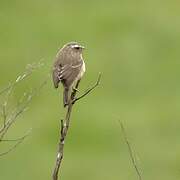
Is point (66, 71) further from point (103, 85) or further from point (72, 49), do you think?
point (103, 85)

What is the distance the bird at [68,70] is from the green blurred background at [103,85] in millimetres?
5698

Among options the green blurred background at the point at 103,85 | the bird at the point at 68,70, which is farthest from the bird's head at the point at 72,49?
the green blurred background at the point at 103,85

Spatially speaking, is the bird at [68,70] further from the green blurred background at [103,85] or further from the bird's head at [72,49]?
the green blurred background at [103,85]

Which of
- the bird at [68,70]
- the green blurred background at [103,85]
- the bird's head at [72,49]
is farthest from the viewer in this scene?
the green blurred background at [103,85]

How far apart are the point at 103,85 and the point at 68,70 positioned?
917cm

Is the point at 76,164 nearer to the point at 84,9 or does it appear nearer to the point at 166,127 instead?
the point at 166,127

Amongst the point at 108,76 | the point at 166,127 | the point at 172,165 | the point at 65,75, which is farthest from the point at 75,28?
the point at 65,75

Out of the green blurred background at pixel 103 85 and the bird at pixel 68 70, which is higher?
the green blurred background at pixel 103 85

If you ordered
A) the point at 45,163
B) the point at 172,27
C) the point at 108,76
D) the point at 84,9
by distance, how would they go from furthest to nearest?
the point at 84,9
the point at 172,27
the point at 108,76
the point at 45,163

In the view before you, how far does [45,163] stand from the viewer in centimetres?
1656

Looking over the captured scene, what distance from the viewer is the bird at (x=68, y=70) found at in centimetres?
966

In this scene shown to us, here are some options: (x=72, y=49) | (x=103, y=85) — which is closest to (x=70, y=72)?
(x=72, y=49)

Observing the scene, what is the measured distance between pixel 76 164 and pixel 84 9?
6508 mm

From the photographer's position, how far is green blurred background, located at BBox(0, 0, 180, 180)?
1666cm
